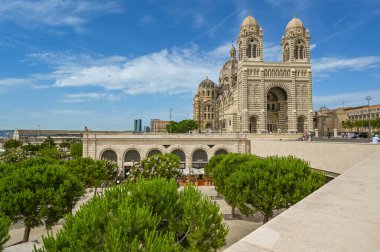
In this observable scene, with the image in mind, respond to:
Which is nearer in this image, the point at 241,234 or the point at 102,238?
the point at 102,238

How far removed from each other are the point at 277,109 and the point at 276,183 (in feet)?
167

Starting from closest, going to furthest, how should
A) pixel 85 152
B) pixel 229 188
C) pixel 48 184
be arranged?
pixel 48 184 → pixel 229 188 → pixel 85 152

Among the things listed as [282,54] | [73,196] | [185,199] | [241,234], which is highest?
[282,54]

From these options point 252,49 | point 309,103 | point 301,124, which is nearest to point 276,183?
point 301,124

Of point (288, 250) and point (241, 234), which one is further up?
point (288, 250)

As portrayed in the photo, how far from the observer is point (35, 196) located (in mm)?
14922

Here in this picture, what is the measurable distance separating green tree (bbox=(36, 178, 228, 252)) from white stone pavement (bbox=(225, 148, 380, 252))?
253cm

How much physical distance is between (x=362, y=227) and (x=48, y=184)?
1555cm

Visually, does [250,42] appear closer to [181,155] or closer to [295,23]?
[295,23]

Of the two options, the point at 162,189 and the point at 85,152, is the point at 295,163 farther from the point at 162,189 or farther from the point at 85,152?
the point at 85,152

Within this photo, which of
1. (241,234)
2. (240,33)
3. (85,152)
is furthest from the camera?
(240,33)

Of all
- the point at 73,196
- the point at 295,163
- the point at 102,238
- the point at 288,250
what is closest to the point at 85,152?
the point at 73,196

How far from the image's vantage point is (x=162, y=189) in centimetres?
1059

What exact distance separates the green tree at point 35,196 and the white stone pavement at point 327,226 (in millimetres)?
12824
